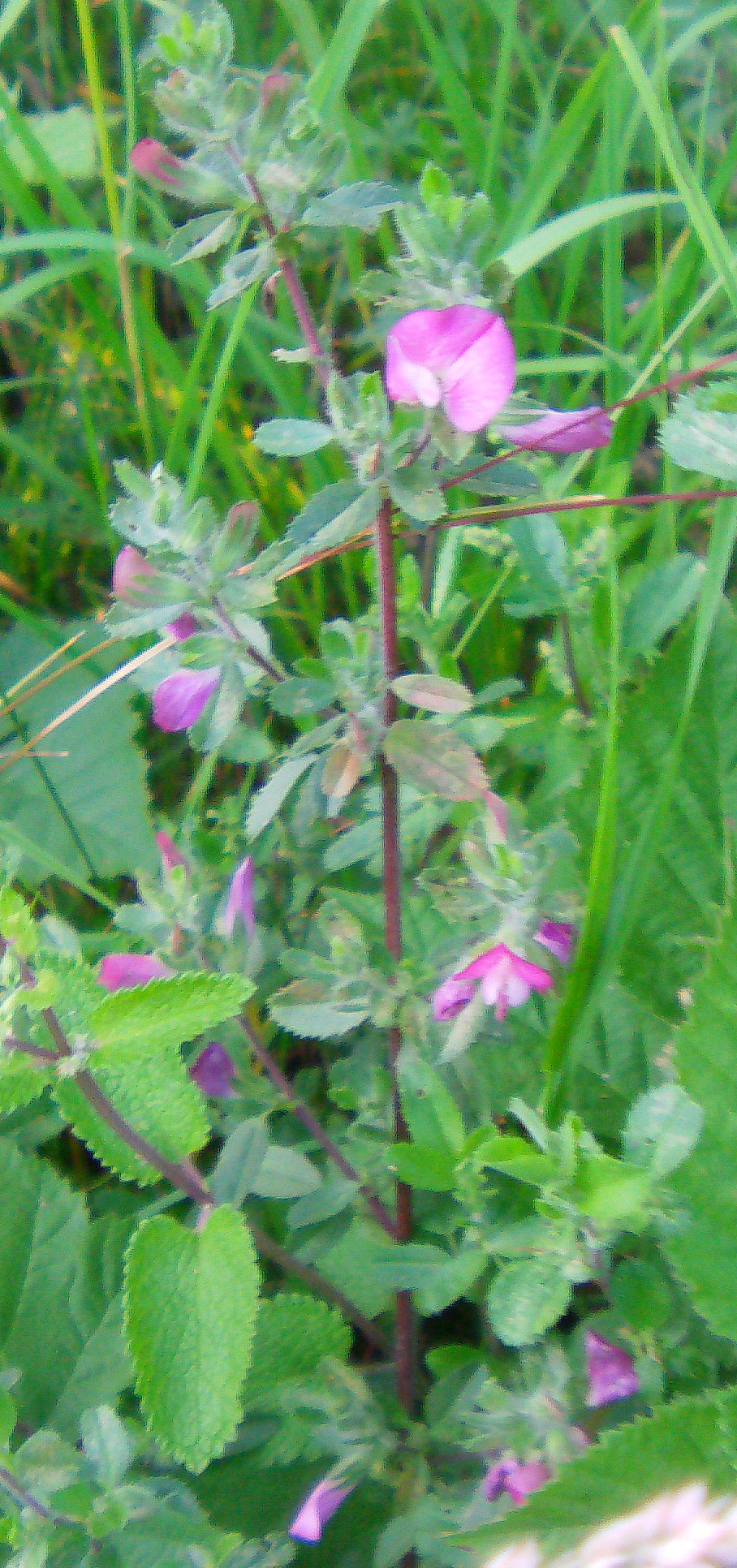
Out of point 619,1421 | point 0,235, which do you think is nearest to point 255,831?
point 619,1421

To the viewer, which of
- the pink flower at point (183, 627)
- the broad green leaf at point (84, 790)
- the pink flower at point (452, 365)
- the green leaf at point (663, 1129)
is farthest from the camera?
the broad green leaf at point (84, 790)

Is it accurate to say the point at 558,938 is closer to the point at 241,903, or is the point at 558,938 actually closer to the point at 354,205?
the point at 241,903

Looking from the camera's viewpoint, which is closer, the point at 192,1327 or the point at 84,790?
the point at 192,1327

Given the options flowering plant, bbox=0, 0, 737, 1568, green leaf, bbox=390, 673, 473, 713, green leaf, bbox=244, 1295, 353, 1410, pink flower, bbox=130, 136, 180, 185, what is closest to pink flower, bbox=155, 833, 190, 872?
flowering plant, bbox=0, 0, 737, 1568

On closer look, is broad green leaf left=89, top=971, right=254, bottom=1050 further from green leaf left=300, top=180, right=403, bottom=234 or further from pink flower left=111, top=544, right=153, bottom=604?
green leaf left=300, top=180, right=403, bottom=234

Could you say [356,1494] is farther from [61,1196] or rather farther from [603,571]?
[603,571]

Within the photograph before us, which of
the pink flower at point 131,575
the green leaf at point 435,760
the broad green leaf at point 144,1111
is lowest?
the broad green leaf at point 144,1111

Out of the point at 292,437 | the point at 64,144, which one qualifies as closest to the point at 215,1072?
the point at 292,437

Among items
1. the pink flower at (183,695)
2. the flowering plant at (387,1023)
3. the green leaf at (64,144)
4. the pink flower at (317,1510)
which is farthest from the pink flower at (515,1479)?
the green leaf at (64,144)

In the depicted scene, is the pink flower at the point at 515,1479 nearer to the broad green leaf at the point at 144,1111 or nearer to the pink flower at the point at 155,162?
the broad green leaf at the point at 144,1111
